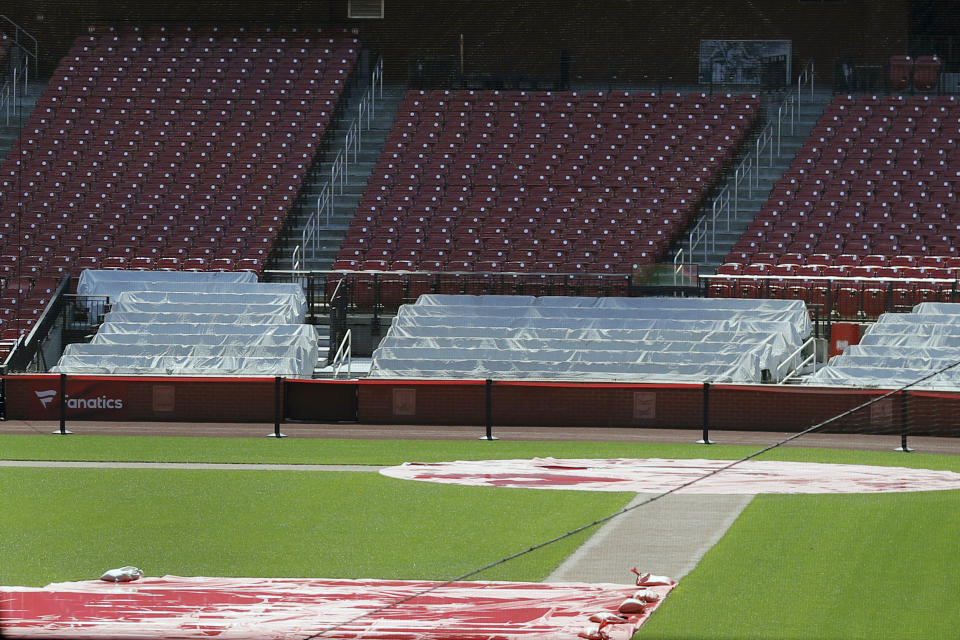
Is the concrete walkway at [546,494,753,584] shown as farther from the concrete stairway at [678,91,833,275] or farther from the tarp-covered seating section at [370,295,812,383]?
the concrete stairway at [678,91,833,275]

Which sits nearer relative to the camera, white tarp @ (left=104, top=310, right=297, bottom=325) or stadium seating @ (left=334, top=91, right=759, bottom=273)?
white tarp @ (left=104, top=310, right=297, bottom=325)

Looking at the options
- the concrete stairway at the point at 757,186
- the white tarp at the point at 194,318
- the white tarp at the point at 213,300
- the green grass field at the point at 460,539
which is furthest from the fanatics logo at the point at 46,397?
the concrete stairway at the point at 757,186

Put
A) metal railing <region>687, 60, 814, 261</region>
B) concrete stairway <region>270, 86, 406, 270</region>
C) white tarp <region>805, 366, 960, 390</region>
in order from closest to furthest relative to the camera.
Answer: white tarp <region>805, 366, 960, 390</region> < metal railing <region>687, 60, 814, 261</region> < concrete stairway <region>270, 86, 406, 270</region>

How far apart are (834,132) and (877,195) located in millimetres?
3628

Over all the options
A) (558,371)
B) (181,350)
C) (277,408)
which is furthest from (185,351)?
(558,371)

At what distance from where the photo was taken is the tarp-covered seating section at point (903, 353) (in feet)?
78.9

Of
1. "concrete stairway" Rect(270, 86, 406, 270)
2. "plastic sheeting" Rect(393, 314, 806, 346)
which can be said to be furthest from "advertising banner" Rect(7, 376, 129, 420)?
"concrete stairway" Rect(270, 86, 406, 270)

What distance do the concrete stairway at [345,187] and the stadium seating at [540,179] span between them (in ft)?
2.71

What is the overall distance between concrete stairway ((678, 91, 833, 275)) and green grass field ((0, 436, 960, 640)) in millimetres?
16394

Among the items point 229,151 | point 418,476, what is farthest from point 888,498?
point 229,151

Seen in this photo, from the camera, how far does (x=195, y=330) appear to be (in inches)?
1154

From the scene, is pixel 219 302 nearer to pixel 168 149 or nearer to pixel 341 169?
pixel 341 169

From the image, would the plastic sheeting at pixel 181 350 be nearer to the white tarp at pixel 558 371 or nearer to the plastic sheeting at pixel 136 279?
the white tarp at pixel 558 371

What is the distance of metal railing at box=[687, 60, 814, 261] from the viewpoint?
34.9m
